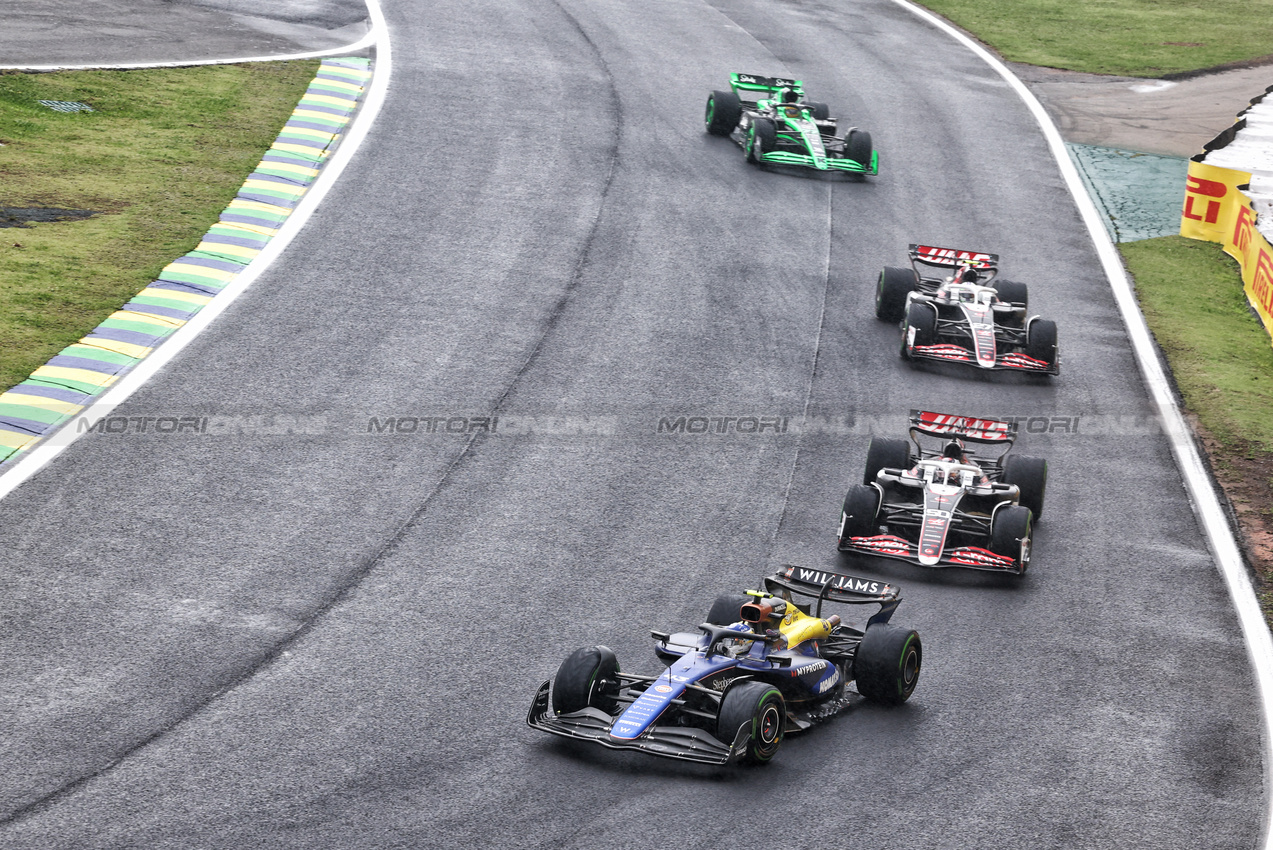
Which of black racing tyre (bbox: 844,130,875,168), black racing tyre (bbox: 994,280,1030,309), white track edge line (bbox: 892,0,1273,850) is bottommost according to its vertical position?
white track edge line (bbox: 892,0,1273,850)

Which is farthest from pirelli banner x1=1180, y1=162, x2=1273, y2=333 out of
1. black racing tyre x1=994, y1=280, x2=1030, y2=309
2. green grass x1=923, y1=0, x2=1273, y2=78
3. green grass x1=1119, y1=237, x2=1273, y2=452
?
green grass x1=923, y1=0, x2=1273, y2=78

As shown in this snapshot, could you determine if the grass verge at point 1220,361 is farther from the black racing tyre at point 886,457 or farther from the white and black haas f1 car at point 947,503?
the black racing tyre at point 886,457

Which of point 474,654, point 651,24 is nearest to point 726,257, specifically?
point 474,654

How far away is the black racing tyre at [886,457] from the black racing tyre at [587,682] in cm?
535

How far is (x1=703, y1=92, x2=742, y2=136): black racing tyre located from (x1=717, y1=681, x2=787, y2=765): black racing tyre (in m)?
19.1

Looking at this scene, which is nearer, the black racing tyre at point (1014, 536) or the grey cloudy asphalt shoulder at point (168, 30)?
the black racing tyre at point (1014, 536)

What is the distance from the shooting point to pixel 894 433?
698 inches

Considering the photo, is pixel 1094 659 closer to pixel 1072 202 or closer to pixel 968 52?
pixel 1072 202

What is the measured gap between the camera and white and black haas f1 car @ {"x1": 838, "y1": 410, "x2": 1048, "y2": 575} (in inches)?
553

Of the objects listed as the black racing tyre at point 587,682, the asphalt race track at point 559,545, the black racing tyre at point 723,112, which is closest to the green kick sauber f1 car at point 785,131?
the black racing tyre at point 723,112

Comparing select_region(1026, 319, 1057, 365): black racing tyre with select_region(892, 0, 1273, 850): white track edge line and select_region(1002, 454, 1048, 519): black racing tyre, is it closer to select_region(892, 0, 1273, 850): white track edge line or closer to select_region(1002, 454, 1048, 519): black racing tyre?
select_region(892, 0, 1273, 850): white track edge line

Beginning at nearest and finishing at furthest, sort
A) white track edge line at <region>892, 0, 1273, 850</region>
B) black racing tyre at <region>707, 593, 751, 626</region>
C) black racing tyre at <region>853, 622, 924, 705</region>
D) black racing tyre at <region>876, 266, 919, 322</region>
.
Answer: black racing tyre at <region>853, 622, 924, 705</region>
black racing tyre at <region>707, 593, 751, 626</region>
white track edge line at <region>892, 0, 1273, 850</region>
black racing tyre at <region>876, 266, 919, 322</region>

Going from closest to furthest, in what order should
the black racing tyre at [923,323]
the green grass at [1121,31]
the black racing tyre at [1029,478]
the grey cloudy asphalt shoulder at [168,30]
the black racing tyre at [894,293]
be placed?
the black racing tyre at [1029,478]
the black racing tyre at [923,323]
the black racing tyre at [894,293]
the grey cloudy asphalt shoulder at [168,30]
the green grass at [1121,31]

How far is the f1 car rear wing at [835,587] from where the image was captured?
A: 1219cm
